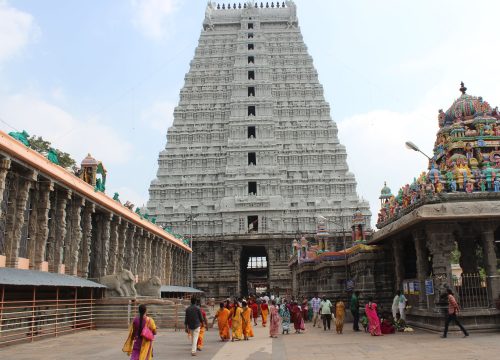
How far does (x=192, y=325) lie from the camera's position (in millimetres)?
13664

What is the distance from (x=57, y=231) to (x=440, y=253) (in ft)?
58.2

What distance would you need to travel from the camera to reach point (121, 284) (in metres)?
25.3

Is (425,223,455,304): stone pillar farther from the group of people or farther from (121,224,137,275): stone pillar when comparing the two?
(121,224,137,275): stone pillar

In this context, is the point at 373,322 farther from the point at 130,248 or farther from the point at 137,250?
the point at 137,250

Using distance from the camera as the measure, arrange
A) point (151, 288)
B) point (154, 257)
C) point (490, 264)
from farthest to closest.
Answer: point (154, 257)
point (151, 288)
point (490, 264)

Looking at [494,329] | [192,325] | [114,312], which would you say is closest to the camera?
[192,325]

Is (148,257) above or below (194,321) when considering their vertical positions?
above

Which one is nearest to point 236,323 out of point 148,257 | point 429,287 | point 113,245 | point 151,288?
point 429,287

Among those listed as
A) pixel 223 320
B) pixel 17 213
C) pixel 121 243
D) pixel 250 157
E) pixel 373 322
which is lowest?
pixel 373 322

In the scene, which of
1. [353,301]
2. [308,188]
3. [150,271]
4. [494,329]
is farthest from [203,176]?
[494,329]

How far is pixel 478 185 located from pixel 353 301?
6.69 metres

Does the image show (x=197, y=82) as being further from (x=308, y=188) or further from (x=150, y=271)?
(x=150, y=271)

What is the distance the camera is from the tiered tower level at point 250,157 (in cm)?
5947

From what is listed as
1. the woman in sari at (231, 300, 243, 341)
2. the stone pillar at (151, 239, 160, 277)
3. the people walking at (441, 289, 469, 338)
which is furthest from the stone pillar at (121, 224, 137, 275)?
the people walking at (441, 289, 469, 338)
